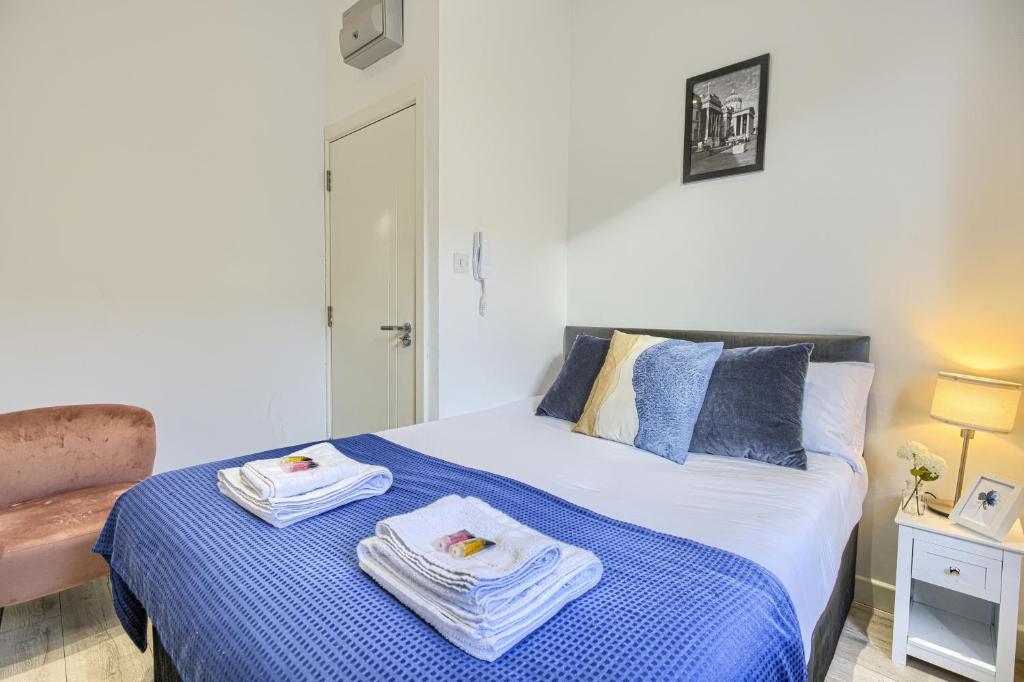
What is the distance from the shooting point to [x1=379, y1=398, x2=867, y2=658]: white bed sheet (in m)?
1.14

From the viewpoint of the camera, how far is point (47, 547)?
159cm

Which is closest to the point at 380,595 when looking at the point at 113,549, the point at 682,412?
the point at 113,549

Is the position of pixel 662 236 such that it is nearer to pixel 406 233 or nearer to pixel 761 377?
pixel 761 377

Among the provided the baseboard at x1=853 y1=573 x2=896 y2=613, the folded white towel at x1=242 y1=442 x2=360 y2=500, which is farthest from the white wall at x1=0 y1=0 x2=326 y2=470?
the baseboard at x1=853 y1=573 x2=896 y2=613

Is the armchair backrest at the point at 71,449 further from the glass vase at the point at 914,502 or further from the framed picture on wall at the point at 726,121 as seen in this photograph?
the glass vase at the point at 914,502

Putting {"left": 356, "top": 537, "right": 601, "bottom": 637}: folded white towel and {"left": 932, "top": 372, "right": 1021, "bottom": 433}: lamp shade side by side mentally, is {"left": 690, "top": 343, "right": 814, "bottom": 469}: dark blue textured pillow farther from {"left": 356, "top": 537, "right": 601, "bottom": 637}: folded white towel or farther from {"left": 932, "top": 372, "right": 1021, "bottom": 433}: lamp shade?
{"left": 356, "top": 537, "right": 601, "bottom": 637}: folded white towel

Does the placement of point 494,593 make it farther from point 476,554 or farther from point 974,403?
point 974,403

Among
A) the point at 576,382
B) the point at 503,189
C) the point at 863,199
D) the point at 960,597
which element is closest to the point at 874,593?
the point at 960,597

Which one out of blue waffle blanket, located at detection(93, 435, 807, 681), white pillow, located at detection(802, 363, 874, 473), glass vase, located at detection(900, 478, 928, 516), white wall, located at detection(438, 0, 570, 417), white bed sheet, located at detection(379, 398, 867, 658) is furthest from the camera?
white wall, located at detection(438, 0, 570, 417)

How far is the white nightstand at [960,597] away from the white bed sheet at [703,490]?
0.68 feet

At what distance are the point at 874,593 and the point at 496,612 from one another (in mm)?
2013

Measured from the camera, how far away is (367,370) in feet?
9.25

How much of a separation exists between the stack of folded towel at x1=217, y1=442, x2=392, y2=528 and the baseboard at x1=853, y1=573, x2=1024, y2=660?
6.41 ft

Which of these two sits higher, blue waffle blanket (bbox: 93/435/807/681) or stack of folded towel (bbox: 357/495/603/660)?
stack of folded towel (bbox: 357/495/603/660)
